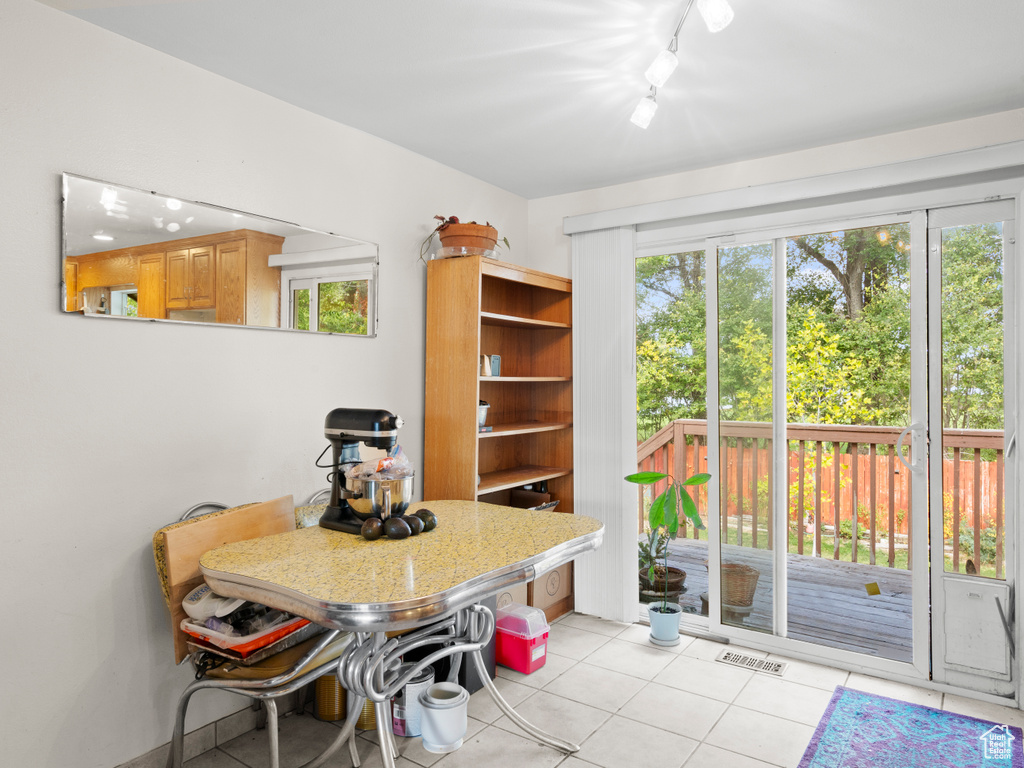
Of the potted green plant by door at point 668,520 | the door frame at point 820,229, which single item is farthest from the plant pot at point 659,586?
the potted green plant by door at point 668,520

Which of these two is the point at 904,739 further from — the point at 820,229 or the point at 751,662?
the point at 820,229

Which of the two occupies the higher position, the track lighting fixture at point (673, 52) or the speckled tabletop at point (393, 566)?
the track lighting fixture at point (673, 52)

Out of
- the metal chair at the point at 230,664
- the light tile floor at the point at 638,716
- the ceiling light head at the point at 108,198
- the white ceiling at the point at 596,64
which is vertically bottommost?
the light tile floor at the point at 638,716

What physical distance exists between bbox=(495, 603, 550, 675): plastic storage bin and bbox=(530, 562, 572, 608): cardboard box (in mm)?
378

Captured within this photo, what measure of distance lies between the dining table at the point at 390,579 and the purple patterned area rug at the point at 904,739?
0.98 meters

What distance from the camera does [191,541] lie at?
195cm

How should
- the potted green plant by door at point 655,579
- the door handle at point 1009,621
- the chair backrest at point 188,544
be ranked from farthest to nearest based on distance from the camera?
the potted green plant by door at point 655,579 → the door handle at point 1009,621 → the chair backrest at point 188,544

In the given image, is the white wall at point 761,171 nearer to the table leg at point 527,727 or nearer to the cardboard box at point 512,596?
the cardboard box at point 512,596

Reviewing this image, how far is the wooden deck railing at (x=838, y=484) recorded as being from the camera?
2.84 m

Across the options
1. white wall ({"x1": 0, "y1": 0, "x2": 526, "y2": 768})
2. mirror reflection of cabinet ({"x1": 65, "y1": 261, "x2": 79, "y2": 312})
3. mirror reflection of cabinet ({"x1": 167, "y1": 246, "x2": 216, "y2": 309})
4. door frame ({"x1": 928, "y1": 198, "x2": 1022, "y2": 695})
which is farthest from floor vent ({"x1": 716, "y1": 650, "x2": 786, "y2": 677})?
mirror reflection of cabinet ({"x1": 65, "y1": 261, "x2": 79, "y2": 312})

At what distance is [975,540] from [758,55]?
2336 mm

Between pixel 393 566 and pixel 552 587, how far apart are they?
A: 2030 millimetres

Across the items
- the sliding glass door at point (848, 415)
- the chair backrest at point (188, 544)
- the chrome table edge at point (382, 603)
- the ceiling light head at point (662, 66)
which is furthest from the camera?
the sliding glass door at point (848, 415)

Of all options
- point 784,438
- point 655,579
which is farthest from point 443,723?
point 784,438
